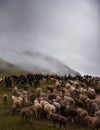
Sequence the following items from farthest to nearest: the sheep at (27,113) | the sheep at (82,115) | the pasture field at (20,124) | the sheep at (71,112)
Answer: the sheep at (71,112) < the sheep at (82,115) < the sheep at (27,113) < the pasture field at (20,124)

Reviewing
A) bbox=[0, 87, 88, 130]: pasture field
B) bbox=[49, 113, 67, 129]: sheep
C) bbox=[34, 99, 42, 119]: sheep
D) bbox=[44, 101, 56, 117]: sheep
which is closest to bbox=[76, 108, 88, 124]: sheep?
bbox=[0, 87, 88, 130]: pasture field

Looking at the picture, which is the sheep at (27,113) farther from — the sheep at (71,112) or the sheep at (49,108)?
the sheep at (71,112)

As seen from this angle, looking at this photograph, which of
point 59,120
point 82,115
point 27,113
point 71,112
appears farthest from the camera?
point 71,112

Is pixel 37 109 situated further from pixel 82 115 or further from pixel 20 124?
pixel 82 115

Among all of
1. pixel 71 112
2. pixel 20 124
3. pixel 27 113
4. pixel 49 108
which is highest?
pixel 49 108

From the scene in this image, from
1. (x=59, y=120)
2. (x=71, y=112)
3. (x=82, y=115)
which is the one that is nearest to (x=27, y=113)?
(x=59, y=120)

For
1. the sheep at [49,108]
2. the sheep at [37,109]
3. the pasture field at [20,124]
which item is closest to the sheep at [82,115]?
the pasture field at [20,124]

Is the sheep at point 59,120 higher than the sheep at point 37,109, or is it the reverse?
the sheep at point 37,109

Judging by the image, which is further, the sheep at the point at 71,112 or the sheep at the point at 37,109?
the sheep at the point at 37,109

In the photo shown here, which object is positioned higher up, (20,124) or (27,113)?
(27,113)

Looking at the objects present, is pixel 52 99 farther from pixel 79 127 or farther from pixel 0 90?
pixel 0 90

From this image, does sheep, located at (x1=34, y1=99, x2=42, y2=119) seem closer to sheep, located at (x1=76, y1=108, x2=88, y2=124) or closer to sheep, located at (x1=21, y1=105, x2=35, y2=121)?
sheep, located at (x1=21, y1=105, x2=35, y2=121)

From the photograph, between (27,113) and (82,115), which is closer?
(27,113)

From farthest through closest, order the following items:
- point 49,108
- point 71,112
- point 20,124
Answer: point 49,108 < point 71,112 < point 20,124
